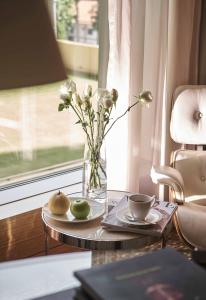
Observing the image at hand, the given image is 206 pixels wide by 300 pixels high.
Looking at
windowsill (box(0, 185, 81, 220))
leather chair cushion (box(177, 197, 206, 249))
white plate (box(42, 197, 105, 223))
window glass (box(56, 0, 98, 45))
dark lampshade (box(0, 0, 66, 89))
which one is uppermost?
dark lampshade (box(0, 0, 66, 89))

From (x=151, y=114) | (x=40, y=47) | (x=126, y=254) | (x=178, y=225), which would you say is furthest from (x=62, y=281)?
(x=40, y=47)

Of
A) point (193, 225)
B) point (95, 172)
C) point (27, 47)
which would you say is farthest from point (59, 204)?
point (27, 47)

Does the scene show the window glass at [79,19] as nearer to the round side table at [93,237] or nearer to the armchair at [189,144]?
the armchair at [189,144]

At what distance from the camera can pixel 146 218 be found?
2.11 m

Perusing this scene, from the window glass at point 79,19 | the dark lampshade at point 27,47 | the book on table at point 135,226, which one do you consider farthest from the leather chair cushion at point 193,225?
the dark lampshade at point 27,47

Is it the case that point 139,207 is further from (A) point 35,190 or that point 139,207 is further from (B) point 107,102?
(A) point 35,190

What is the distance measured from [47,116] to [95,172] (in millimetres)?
1063

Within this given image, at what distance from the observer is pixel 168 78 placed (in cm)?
303

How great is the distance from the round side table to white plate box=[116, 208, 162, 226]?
0.05 m

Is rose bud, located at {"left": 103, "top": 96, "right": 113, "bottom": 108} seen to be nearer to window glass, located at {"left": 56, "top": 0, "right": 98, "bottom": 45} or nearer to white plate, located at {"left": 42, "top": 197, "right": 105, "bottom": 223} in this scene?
white plate, located at {"left": 42, "top": 197, "right": 105, "bottom": 223}

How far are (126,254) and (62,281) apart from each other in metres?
0.43

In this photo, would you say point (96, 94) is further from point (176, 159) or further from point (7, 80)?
point (7, 80)

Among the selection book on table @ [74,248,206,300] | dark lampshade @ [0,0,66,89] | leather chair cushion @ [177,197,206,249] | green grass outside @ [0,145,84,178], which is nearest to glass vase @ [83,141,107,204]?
A: leather chair cushion @ [177,197,206,249]

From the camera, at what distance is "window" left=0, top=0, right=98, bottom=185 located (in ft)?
9.68
